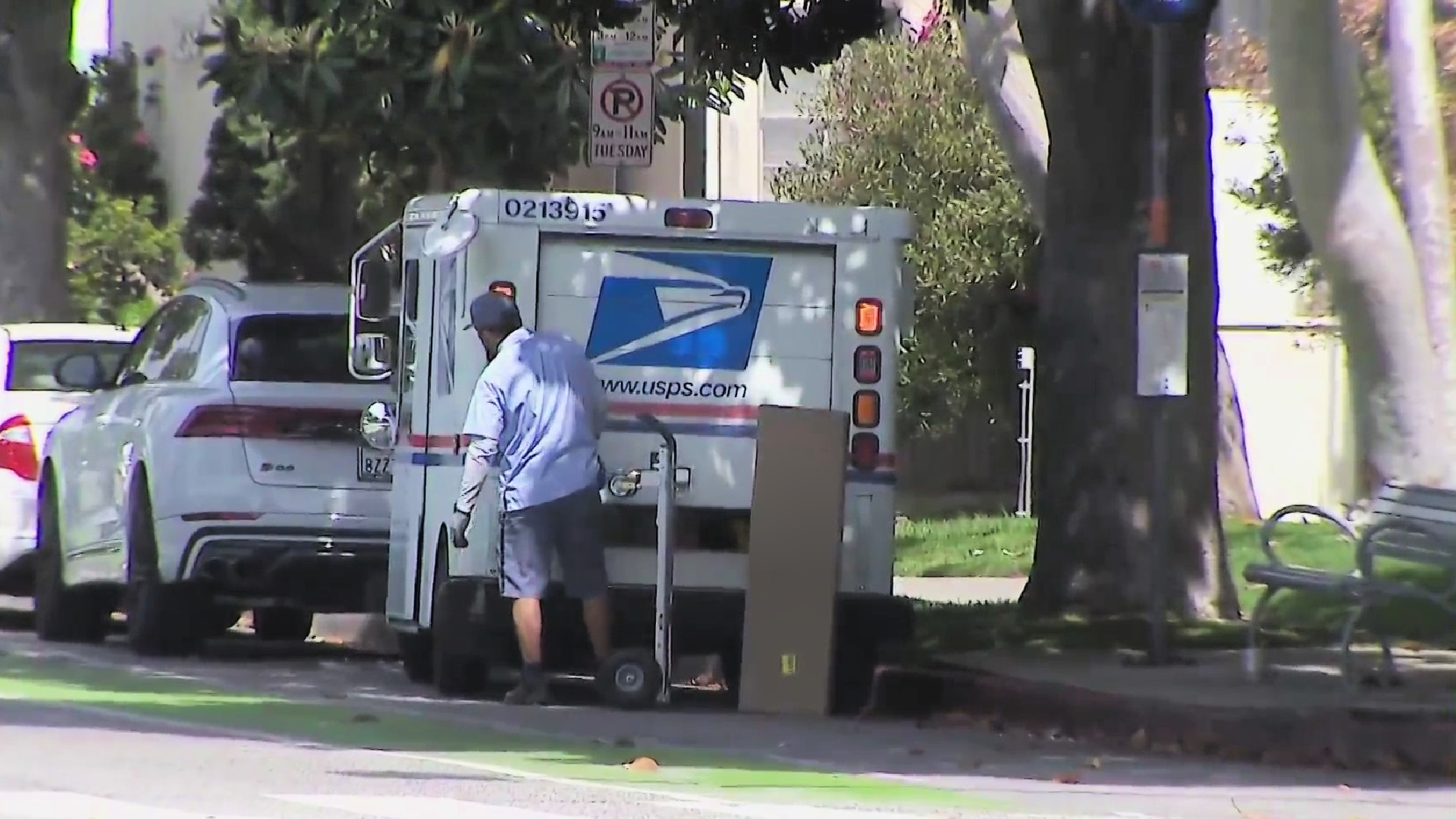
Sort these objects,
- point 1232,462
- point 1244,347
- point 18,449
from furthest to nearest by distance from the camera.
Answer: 1. point 1244,347
2. point 1232,462
3. point 18,449

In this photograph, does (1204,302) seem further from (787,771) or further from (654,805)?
(654,805)

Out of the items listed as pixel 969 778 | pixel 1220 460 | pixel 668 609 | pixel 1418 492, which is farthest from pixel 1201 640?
pixel 1220 460

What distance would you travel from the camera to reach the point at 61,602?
14086 millimetres

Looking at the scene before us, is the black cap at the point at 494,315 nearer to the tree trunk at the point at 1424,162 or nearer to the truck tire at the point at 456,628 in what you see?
the truck tire at the point at 456,628

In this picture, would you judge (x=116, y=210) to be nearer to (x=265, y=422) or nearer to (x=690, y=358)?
(x=265, y=422)

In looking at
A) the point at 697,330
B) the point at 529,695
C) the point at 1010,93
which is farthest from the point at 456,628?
the point at 1010,93

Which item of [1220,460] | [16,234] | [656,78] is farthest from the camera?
[1220,460]

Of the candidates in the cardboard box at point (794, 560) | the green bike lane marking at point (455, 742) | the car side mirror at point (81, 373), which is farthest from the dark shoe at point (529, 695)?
the car side mirror at point (81, 373)

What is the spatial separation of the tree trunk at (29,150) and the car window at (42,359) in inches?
187

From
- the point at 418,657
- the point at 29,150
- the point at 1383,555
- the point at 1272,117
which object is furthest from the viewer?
the point at 1272,117

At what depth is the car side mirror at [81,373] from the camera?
13.5m

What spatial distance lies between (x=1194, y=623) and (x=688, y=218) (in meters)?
3.48

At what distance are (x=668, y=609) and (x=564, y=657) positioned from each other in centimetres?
98

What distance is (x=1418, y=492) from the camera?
11.0m
